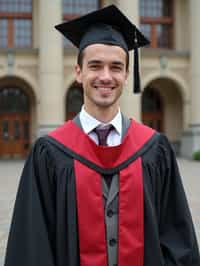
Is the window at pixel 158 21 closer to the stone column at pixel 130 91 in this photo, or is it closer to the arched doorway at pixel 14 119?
the stone column at pixel 130 91

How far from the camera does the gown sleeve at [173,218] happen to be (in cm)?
251

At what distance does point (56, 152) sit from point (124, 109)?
24631 mm

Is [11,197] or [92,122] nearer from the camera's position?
[92,122]

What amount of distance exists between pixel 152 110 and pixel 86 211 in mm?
30150

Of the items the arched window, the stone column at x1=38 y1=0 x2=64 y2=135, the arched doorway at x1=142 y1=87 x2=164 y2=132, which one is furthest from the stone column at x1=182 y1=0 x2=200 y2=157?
the arched window

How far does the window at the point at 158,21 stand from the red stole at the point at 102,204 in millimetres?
29640

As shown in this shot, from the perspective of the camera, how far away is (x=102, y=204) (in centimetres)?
243

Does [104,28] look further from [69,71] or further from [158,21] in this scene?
[158,21]

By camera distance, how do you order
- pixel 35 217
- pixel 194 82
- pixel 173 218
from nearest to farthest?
pixel 35 217 < pixel 173 218 < pixel 194 82

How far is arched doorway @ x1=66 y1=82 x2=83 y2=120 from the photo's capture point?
1206 inches

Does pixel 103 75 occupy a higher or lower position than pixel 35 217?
higher

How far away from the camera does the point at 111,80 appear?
7.96 ft

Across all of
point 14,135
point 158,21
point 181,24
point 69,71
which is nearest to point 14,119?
point 14,135

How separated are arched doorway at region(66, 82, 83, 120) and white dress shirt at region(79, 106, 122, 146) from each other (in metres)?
28.1
